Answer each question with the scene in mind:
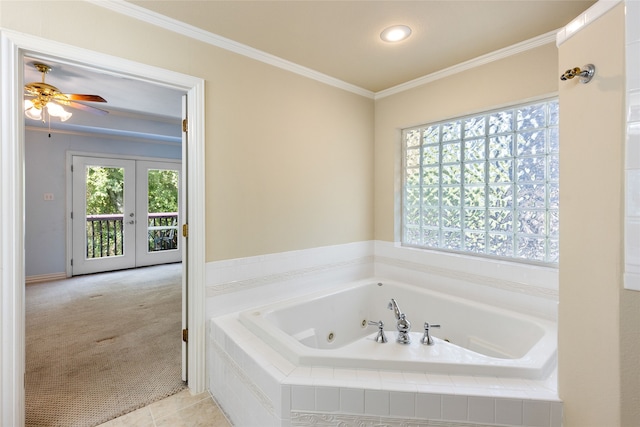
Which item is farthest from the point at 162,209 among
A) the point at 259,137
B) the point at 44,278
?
the point at 259,137

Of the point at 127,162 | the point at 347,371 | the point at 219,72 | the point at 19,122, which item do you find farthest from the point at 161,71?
the point at 127,162

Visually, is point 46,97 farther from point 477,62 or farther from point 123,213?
point 477,62

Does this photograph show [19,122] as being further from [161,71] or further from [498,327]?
[498,327]

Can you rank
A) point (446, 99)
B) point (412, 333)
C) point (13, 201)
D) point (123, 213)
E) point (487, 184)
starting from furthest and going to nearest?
point (123, 213), point (446, 99), point (487, 184), point (412, 333), point (13, 201)

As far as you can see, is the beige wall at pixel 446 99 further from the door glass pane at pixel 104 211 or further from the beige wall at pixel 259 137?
the door glass pane at pixel 104 211

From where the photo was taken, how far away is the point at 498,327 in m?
1.89

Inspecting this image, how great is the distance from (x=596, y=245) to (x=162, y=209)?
5.83 m

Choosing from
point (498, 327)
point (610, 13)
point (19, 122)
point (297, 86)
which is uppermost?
point (297, 86)

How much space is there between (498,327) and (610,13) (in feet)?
5.62

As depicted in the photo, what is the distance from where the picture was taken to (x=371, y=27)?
1726mm

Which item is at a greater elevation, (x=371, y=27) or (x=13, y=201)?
(x=371, y=27)

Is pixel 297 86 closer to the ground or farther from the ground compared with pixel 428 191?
farther from the ground

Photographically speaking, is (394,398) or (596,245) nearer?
(596,245)

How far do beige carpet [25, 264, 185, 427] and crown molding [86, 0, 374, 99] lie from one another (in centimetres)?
225
